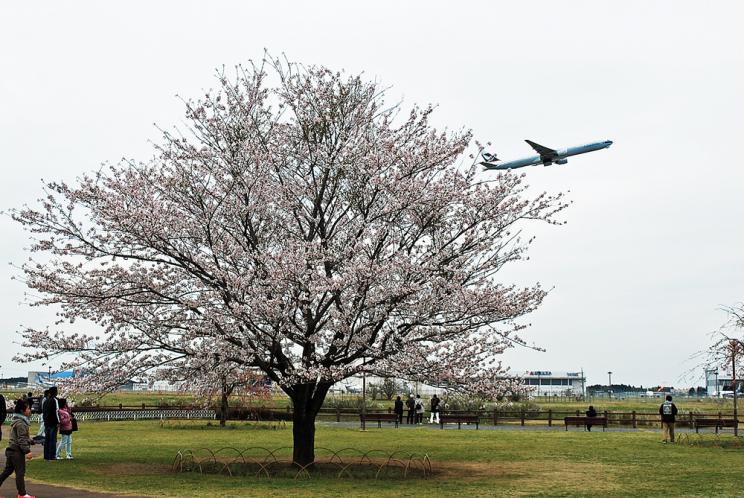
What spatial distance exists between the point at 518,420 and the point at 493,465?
87.6ft

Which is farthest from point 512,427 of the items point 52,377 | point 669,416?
point 52,377

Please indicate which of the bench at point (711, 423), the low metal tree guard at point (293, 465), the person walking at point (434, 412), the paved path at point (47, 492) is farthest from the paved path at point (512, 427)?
the paved path at point (47, 492)

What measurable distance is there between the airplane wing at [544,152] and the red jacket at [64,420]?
88.7ft

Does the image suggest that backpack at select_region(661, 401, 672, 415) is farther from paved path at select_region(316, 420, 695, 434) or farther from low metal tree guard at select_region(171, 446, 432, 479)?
low metal tree guard at select_region(171, 446, 432, 479)

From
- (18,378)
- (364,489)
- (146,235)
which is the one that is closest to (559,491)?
(364,489)

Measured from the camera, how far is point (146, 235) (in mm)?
18281

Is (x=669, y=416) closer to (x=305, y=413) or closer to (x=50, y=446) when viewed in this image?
(x=305, y=413)

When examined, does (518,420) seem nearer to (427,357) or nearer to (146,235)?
(427,357)

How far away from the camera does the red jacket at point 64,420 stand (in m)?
22.3

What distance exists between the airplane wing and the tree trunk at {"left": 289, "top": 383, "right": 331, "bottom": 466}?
24458 millimetres

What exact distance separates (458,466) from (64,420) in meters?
11.0

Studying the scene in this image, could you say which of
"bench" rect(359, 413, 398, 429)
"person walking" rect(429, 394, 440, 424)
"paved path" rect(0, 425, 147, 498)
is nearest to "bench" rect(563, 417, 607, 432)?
"person walking" rect(429, 394, 440, 424)

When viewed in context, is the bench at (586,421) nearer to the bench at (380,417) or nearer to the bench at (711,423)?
the bench at (711,423)

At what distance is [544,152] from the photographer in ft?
138
